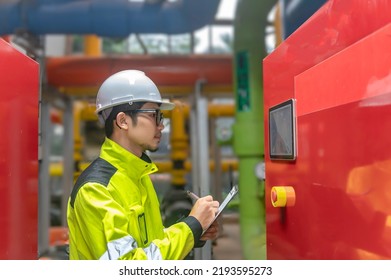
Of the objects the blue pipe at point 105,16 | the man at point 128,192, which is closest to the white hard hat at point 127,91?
the man at point 128,192

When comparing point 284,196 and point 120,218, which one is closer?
point 120,218

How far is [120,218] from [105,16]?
1.40 metres

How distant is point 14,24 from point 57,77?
33cm

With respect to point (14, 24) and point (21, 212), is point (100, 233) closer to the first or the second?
point (21, 212)

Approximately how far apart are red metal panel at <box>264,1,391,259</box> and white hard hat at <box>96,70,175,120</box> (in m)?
0.33

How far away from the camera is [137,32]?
2027 millimetres

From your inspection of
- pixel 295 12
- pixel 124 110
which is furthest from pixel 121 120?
pixel 295 12

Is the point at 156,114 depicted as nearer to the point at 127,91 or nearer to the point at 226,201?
the point at 127,91

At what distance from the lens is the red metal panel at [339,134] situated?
65 cm

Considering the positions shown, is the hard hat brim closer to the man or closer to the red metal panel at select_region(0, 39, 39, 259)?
the man

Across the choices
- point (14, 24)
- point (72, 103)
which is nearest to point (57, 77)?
point (72, 103)

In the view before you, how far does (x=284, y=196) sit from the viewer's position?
97 cm

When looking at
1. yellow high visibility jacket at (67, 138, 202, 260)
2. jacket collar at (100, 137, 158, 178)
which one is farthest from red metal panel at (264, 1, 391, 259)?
jacket collar at (100, 137, 158, 178)

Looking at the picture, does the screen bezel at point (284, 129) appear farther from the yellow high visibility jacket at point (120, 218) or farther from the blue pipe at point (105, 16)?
the blue pipe at point (105, 16)
